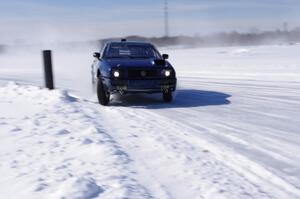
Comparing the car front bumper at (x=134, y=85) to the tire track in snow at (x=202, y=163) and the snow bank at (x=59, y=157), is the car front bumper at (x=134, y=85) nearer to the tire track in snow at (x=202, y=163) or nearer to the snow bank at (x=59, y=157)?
the snow bank at (x=59, y=157)

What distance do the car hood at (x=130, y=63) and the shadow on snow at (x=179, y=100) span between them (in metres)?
0.86

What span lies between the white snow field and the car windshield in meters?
1.36

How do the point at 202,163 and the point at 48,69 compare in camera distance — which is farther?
the point at 48,69

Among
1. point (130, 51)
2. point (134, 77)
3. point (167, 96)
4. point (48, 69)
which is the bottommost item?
point (167, 96)

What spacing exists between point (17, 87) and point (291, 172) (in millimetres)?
9137

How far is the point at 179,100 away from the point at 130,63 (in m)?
1.62

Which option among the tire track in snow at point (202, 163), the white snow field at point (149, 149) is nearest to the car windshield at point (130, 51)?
the white snow field at point (149, 149)

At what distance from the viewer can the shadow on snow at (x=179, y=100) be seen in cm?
1015

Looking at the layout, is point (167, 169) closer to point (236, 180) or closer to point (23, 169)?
point (236, 180)

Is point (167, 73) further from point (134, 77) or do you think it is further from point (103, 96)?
point (103, 96)

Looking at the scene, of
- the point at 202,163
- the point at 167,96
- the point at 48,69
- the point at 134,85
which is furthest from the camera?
the point at 48,69

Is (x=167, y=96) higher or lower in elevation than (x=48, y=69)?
lower

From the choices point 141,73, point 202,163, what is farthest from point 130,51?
point 202,163

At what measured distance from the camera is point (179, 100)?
1102cm
